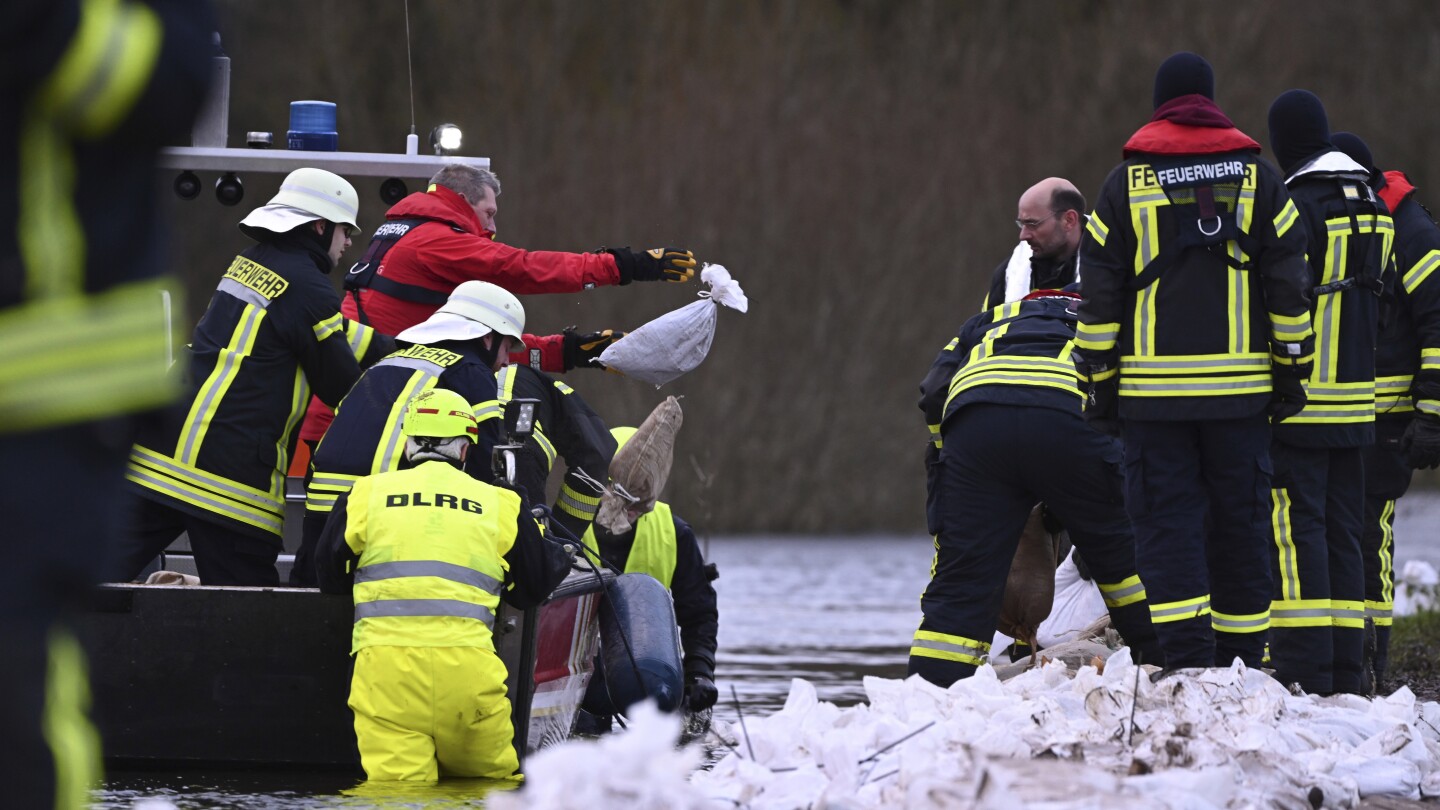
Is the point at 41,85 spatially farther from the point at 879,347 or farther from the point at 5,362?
the point at 879,347

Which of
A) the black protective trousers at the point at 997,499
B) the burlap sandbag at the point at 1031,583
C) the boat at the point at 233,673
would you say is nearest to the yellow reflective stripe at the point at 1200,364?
the black protective trousers at the point at 997,499

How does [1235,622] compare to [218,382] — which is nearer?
[1235,622]

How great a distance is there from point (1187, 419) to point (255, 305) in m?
2.97

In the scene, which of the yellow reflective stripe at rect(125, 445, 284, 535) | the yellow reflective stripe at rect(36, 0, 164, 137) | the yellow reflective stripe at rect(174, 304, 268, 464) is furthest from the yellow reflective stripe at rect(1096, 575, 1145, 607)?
the yellow reflective stripe at rect(36, 0, 164, 137)

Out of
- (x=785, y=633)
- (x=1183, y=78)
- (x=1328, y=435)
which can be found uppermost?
(x=1183, y=78)

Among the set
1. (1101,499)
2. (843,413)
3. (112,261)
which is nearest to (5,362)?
(112,261)

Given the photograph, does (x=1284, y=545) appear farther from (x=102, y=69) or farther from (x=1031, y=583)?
(x=102, y=69)

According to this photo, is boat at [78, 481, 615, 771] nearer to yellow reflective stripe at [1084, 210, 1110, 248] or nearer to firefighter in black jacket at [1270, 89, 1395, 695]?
yellow reflective stripe at [1084, 210, 1110, 248]

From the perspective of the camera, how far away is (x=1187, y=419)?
5.82 meters

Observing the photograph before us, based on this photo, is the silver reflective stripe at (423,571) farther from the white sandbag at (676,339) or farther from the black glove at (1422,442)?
the black glove at (1422,442)

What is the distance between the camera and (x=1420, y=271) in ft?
23.9

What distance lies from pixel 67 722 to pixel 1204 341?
14.2 ft

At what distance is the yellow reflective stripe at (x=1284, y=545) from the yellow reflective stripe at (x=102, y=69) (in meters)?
4.84

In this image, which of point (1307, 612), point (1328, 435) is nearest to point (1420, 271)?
point (1328, 435)
